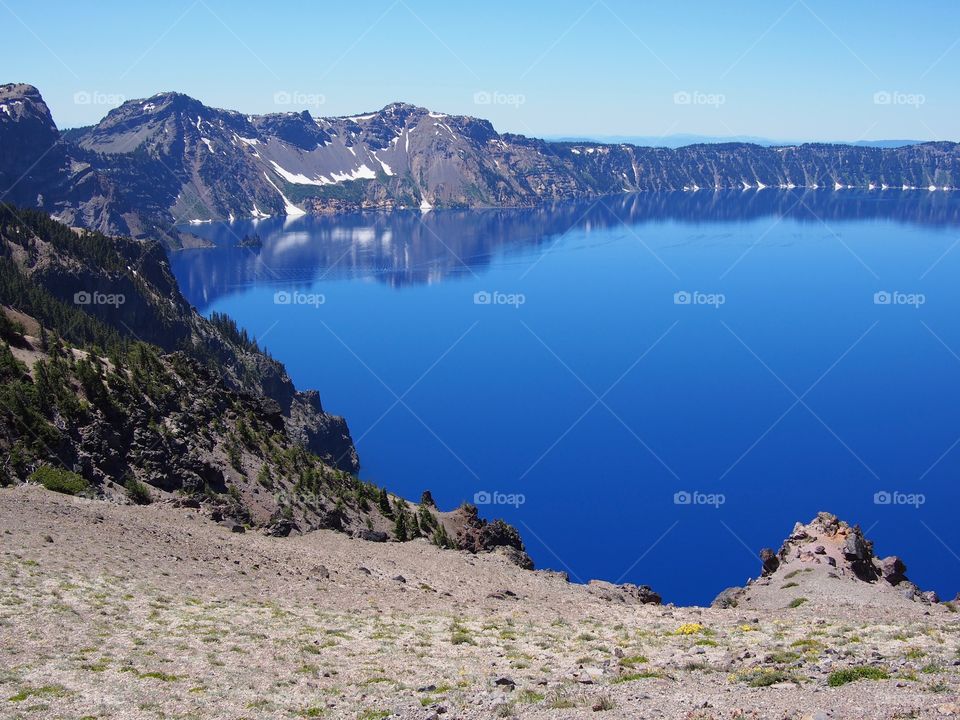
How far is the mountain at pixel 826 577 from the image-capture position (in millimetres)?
43656

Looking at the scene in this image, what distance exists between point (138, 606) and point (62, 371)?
33.7 m

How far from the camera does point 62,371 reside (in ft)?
196

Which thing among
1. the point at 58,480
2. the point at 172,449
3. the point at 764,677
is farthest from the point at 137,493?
the point at 764,677

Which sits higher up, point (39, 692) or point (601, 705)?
point (601, 705)

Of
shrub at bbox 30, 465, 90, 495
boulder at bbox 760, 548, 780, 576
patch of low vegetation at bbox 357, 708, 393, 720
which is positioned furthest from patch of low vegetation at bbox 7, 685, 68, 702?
boulder at bbox 760, 548, 780, 576

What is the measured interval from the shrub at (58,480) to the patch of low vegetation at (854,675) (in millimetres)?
42542

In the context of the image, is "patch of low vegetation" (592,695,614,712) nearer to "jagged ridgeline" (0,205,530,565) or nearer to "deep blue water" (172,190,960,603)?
"jagged ridgeline" (0,205,530,565)

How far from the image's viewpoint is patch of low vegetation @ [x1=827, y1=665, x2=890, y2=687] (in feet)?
71.7

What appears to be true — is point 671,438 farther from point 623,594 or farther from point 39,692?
point 39,692

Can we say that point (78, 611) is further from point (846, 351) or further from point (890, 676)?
point (846, 351)

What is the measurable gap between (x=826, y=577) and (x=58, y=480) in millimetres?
46396

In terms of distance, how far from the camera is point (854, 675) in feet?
72.6

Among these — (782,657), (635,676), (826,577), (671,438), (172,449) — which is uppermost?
(671,438)

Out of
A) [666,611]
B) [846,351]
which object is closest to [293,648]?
[666,611]
